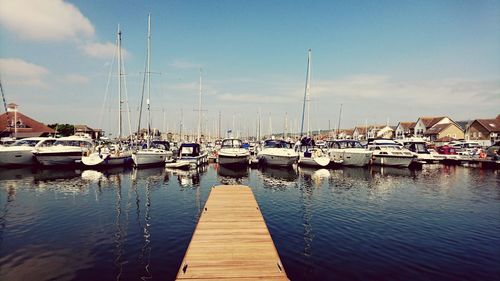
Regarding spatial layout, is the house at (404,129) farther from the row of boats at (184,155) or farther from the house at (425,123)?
the row of boats at (184,155)

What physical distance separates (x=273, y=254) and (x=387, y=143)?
45.7m

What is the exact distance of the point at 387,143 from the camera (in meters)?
47.3

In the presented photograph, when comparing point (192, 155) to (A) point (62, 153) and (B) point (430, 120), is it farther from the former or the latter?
(B) point (430, 120)

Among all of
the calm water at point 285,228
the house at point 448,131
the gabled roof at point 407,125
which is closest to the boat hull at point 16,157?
the calm water at point 285,228

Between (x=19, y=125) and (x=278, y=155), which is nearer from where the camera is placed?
(x=278, y=155)

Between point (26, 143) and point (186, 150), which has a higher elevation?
point (26, 143)

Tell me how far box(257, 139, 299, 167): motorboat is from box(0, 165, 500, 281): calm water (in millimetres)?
11495

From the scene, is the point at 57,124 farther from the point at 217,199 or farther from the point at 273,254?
the point at 273,254

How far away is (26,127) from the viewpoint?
6156 cm

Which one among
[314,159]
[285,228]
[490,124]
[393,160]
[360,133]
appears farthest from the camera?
[360,133]

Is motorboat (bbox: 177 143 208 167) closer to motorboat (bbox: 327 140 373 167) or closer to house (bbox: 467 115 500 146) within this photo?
motorboat (bbox: 327 140 373 167)

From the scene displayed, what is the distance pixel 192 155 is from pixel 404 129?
297ft

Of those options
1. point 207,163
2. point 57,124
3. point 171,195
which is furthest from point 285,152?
point 57,124

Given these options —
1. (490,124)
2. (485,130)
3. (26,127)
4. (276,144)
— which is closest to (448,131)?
(485,130)
